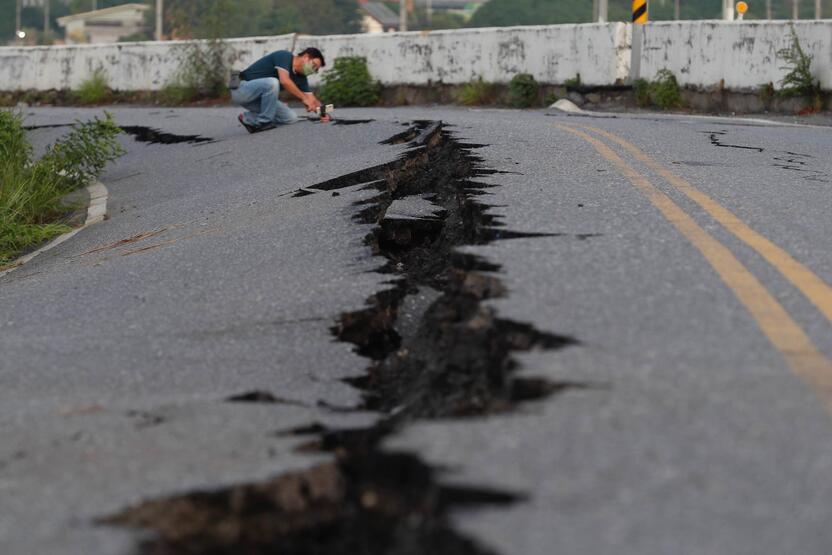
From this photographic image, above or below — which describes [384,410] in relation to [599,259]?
below

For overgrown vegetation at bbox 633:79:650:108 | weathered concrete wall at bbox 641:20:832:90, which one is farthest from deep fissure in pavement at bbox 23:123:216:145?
weathered concrete wall at bbox 641:20:832:90

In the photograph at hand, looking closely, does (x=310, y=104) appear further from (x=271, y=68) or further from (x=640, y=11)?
(x=640, y=11)

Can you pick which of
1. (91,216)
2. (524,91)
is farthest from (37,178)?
(524,91)

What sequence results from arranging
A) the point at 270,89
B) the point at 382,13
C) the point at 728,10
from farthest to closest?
the point at 382,13 < the point at 728,10 < the point at 270,89

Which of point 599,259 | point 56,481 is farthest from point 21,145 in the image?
point 56,481

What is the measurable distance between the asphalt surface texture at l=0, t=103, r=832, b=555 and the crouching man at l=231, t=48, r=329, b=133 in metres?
5.55

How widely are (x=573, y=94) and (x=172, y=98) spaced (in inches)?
334

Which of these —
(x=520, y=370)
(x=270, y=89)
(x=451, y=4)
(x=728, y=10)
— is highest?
(x=451, y=4)

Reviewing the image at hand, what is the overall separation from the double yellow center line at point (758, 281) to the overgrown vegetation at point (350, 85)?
1353 cm

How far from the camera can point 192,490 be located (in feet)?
9.21

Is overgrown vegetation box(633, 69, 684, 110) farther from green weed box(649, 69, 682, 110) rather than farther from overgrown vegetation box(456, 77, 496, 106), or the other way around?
overgrown vegetation box(456, 77, 496, 106)

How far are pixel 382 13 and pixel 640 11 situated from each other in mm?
124931

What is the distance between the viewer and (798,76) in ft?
52.1

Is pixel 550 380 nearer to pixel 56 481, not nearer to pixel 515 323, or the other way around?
pixel 515 323
